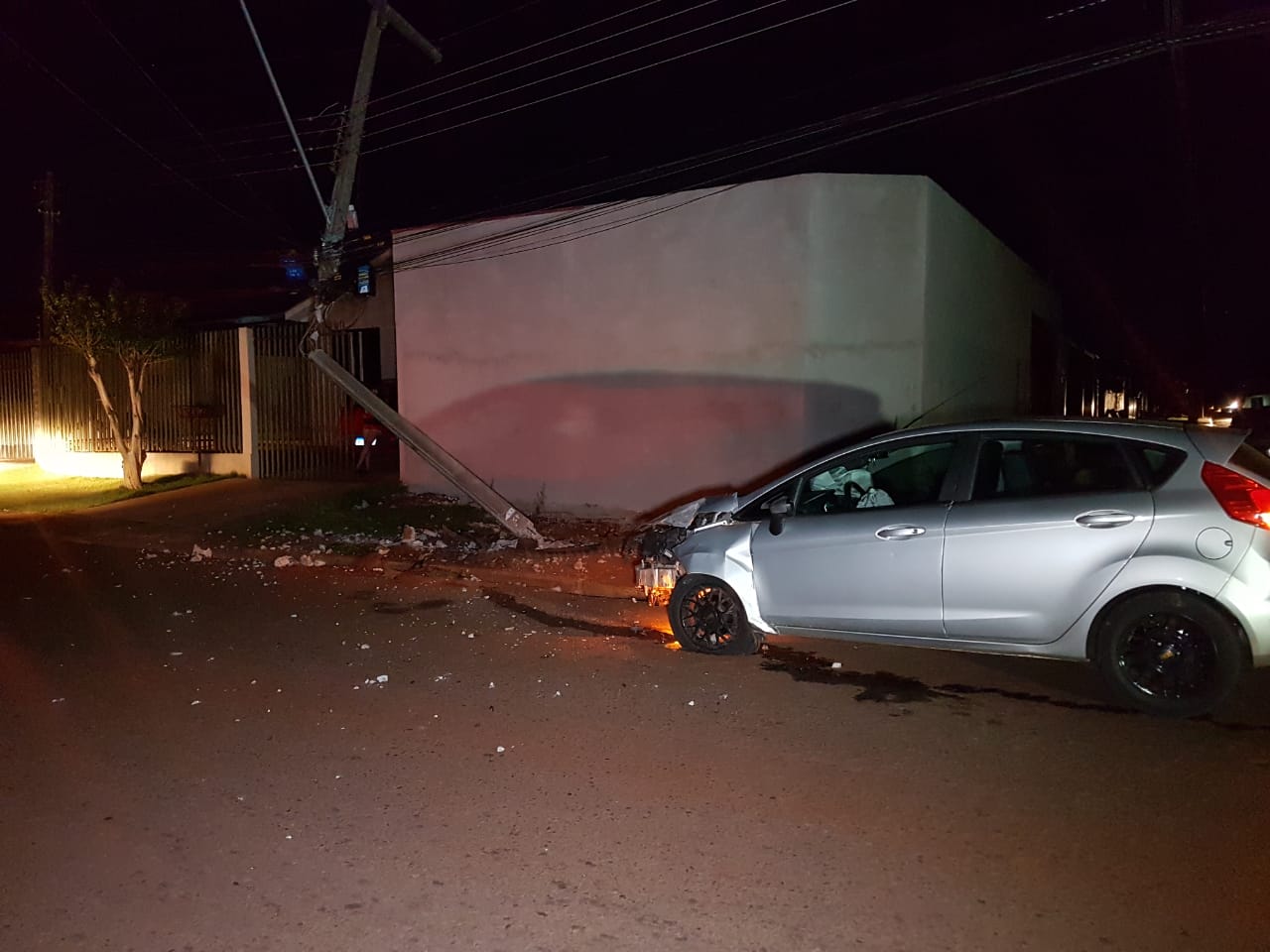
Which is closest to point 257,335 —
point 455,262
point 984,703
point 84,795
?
point 455,262

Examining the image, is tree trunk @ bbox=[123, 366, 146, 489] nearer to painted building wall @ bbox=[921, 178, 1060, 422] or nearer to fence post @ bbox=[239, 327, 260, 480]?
fence post @ bbox=[239, 327, 260, 480]

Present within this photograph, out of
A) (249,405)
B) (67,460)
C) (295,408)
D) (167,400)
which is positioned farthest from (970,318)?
(67,460)

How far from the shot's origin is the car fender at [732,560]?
684 centimetres

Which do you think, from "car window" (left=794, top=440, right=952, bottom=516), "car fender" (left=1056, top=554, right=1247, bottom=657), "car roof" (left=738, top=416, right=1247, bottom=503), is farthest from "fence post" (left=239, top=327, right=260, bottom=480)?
"car fender" (left=1056, top=554, right=1247, bottom=657)

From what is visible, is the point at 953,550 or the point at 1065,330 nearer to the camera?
the point at 953,550

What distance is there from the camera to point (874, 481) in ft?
23.3

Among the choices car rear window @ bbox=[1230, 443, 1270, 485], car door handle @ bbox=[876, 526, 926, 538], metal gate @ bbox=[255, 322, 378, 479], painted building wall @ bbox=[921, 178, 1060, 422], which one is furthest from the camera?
metal gate @ bbox=[255, 322, 378, 479]

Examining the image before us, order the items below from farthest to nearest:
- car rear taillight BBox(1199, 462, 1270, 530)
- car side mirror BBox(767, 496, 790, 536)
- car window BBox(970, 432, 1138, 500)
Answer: car side mirror BBox(767, 496, 790, 536) → car window BBox(970, 432, 1138, 500) → car rear taillight BBox(1199, 462, 1270, 530)

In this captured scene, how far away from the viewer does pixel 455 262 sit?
14953 millimetres

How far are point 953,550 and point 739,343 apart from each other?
7.27 m

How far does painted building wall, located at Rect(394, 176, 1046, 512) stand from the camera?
12453mm

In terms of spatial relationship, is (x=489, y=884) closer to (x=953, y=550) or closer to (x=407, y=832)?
(x=407, y=832)

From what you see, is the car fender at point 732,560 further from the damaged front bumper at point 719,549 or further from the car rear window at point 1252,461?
the car rear window at point 1252,461

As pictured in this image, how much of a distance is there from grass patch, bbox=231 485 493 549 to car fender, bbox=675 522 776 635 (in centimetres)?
633
